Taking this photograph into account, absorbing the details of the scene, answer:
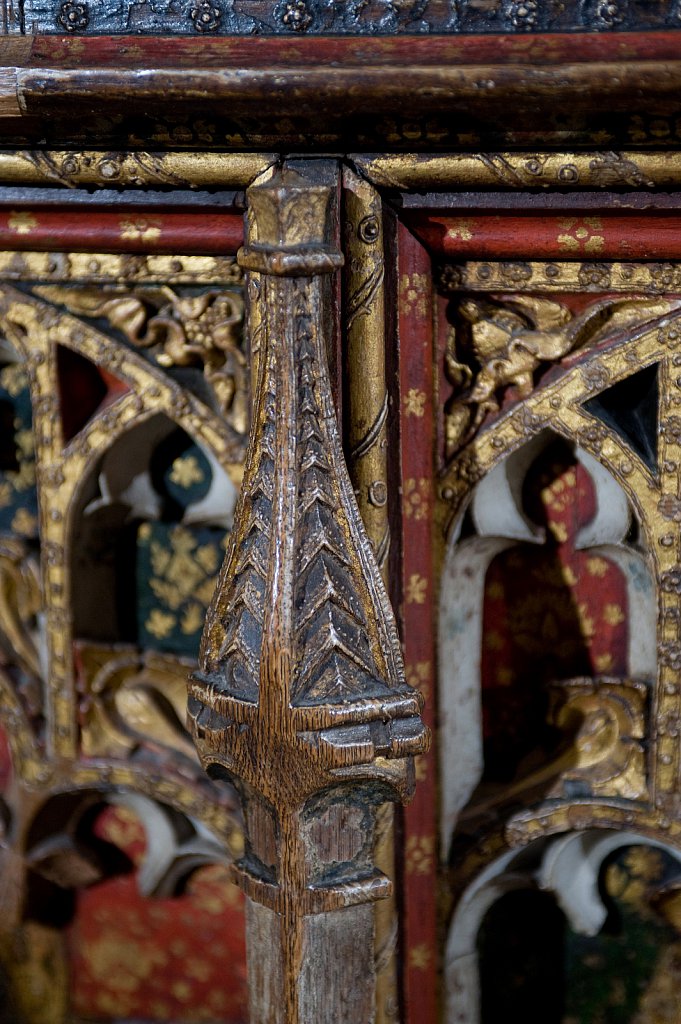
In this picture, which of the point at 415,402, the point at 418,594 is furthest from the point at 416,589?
the point at 415,402

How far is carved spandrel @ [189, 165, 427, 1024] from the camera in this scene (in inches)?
36.1

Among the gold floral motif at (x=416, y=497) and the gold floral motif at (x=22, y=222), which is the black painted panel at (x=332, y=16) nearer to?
the gold floral motif at (x=22, y=222)

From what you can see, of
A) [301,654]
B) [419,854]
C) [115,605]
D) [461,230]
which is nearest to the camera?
[301,654]

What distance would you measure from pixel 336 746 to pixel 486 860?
0.97 ft

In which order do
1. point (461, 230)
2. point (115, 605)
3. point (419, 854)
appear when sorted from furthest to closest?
point (115, 605) → point (419, 854) → point (461, 230)

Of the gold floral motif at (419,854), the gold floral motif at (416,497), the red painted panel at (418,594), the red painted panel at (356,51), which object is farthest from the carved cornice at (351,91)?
the gold floral motif at (419,854)

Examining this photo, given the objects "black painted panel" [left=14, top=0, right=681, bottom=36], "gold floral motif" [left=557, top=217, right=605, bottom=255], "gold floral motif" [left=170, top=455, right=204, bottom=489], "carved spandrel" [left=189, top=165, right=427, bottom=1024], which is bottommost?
"carved spandrel" [left=189, top=165, right=427, bottom=1024]

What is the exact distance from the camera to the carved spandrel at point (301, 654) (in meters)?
0.92

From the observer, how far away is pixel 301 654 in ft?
3.01

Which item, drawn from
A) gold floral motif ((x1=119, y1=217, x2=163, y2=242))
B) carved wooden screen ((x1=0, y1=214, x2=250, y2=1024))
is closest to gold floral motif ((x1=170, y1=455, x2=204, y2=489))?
carved wooden screen ((x1=0, y1=214, x2=250, y2=1024))

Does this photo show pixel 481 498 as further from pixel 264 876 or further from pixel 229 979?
pixel 229 979

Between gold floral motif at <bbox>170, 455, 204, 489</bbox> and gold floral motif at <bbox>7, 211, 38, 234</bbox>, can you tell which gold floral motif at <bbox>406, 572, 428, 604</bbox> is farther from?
gold floral motif at <bbox>7, 211, 38, 234</bbox>

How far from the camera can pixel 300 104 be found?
94 centimetres

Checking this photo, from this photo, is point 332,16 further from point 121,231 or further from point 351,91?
point 121,231
